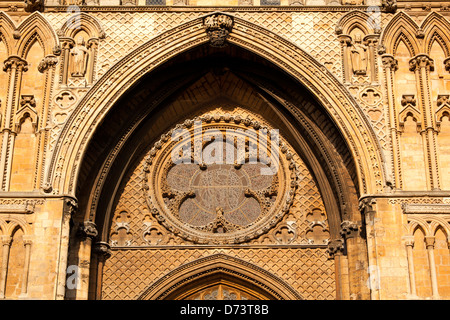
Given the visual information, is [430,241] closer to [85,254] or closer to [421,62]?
[421,62]

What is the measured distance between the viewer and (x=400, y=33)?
18.5 metres

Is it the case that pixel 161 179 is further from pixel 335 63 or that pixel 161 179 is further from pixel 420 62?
pixel 420 62

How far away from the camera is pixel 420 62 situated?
18.2 meters

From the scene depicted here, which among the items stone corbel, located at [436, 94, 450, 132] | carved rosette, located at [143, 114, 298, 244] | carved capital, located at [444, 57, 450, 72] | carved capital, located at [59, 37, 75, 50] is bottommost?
carved rosette, located at [143, 114, 298, 244]

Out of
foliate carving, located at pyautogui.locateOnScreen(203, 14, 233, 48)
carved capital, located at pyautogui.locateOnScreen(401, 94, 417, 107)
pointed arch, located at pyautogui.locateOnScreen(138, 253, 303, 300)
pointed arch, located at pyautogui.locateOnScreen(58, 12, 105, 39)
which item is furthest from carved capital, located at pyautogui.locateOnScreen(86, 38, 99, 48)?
carved capital, located at pyautogui.locateOnScreen(401, 94, 417, 107)

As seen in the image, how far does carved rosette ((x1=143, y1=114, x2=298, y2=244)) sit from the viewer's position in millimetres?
18859

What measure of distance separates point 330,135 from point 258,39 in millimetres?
2589

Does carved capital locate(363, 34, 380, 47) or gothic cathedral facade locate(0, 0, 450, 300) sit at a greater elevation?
carved capital locate(363, 34, 380, 47)

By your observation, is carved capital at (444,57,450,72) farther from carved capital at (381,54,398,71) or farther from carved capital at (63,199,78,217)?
carved capital at (63,199,78,217)

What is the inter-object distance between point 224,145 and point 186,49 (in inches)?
98.6

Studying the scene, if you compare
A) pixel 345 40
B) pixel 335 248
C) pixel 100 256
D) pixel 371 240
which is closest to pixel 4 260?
pixel 100 256

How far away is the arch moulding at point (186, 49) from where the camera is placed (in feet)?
56.9

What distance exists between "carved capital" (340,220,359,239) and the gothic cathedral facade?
0.04m
